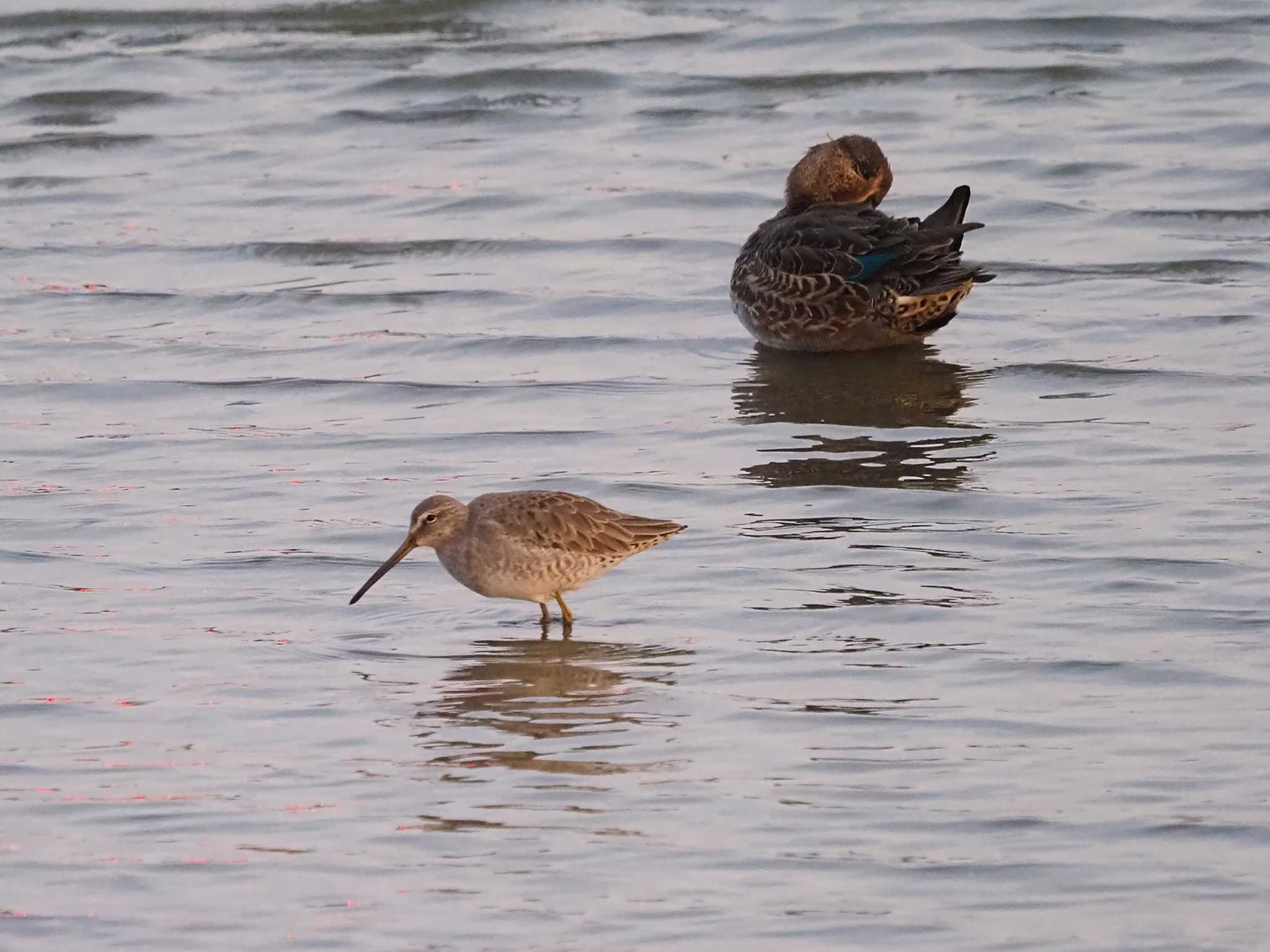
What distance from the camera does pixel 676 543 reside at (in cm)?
930

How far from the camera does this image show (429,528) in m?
8.56

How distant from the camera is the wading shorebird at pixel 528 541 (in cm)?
840

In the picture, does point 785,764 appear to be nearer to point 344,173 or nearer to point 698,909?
point 698,909

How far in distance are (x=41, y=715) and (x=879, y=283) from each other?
20.4 feet

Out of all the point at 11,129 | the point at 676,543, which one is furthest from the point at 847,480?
the point at 11,129

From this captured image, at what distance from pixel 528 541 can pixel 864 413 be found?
357cm

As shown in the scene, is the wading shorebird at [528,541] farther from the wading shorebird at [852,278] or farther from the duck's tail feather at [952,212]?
the duck's tail feather at [952,212]

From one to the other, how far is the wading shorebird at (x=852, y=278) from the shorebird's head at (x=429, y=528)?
4377 millimetres

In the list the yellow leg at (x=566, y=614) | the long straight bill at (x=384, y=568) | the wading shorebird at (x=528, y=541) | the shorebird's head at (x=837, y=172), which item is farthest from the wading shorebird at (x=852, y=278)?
the long straight bill at (x=384, y=568)

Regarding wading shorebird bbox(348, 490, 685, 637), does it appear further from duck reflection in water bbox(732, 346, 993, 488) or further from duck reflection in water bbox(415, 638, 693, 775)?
duck reflection in water bbox(732, 346, 993, 488)

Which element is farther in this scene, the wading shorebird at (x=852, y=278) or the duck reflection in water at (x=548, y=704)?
the wading shorebird at (x=852, y=278)

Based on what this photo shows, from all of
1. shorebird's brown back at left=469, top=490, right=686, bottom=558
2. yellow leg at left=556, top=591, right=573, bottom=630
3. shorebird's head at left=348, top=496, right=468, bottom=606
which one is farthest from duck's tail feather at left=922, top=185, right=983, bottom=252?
shorebird's head at left=348, top=496, right=468, bottom=606

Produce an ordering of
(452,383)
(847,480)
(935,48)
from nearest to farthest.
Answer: (847,480) < (452,383) < (935,48)

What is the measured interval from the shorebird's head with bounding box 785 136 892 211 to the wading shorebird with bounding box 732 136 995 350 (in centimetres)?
45
